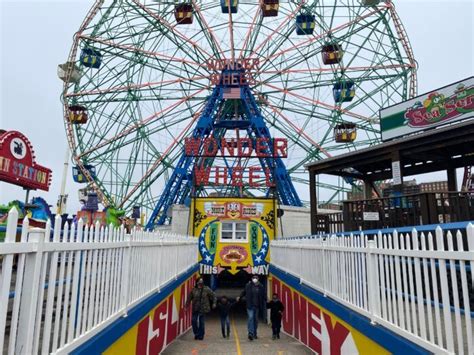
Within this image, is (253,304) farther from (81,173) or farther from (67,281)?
(81,173)

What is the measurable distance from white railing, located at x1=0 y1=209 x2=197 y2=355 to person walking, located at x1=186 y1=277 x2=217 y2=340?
8.96ft

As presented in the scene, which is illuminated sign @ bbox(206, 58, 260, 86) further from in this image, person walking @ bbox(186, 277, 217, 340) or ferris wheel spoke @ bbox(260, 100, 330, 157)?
person walking @ bbox(186, 277, 217, 340)

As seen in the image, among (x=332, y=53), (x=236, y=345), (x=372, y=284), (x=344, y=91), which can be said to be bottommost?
(x=236, y=345)

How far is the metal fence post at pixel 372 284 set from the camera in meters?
4.28

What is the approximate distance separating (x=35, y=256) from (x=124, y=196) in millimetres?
26874

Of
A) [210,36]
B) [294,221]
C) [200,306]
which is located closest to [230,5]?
[210,36]

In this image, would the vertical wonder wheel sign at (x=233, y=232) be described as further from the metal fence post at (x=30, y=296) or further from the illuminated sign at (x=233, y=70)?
the illuminated sign at (x=233, y=70)

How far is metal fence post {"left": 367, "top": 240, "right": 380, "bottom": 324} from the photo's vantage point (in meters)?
4.28

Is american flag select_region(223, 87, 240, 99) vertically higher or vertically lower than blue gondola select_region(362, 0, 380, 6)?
lower

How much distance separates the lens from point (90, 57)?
2714 centimetres

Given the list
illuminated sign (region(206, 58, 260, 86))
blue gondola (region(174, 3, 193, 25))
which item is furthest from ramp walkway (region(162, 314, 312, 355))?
blue gondola (region(174, 3, 193, 25))

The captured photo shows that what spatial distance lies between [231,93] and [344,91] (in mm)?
7611

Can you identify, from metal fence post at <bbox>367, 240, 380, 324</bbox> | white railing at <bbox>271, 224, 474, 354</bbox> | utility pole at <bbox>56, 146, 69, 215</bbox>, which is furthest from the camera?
utility pole at <bbox>56, 146, 69, 215</bbox>

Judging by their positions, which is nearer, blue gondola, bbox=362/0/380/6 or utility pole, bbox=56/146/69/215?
blue gondola, bbox=362/0/380/6
